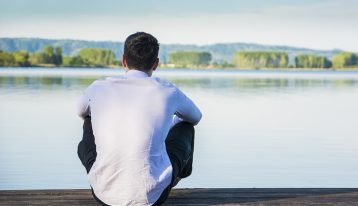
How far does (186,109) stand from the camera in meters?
3.20

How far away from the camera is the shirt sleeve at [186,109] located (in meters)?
3.12

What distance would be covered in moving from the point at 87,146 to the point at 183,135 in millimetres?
485

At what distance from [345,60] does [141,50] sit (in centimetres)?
9961

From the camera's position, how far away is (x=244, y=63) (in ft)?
353

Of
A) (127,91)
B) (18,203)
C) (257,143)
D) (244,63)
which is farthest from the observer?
(244,63)

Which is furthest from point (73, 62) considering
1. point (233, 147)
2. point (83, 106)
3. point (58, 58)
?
point (83, 106)

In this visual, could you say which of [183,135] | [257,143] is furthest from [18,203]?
[257,143]

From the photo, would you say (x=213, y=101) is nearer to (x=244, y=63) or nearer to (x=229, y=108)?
(x=229, y=108)

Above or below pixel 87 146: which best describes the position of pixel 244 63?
below

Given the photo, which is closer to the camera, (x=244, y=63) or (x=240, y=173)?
(x=240, y=173)

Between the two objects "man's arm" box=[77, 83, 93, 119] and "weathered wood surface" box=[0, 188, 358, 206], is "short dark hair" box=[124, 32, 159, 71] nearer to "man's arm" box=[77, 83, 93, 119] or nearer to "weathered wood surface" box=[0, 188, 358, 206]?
"man's arm" box=[77, 83, 93, 119]

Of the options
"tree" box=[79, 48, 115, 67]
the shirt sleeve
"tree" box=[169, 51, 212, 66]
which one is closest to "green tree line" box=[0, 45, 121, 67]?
"tree" box=[79, 48, 115, 67]

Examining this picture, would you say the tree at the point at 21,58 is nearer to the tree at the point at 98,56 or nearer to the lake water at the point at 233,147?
the tree at the point at 98,56

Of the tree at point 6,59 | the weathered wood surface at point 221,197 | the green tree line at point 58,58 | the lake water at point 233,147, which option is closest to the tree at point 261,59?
the green tree line at point 58,58
